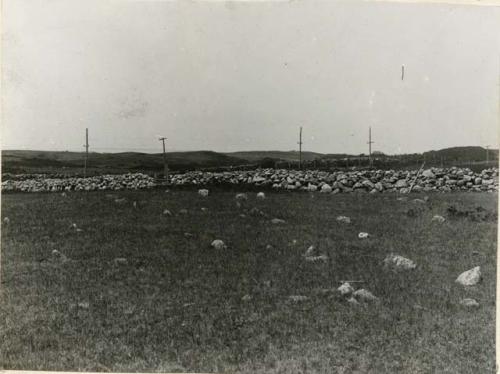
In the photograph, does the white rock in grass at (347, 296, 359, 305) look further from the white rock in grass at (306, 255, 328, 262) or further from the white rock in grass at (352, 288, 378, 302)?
the white rock in grass at (306, 255, 328, 262)

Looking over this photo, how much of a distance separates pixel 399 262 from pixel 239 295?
391cm

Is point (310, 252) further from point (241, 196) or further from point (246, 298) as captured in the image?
point (241, 196)

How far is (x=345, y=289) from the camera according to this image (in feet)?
32.2

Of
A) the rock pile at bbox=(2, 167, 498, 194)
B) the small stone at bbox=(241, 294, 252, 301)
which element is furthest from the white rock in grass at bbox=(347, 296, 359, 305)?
→ the rock pile at bbox=(2, 167, 498, 194)

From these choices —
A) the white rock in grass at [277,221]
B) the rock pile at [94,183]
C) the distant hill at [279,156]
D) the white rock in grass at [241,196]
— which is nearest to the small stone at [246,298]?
the white rock in grass at [277,221]

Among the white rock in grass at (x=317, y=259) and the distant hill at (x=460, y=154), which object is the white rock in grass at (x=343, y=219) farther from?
the distant hill at (x=460, y=154)

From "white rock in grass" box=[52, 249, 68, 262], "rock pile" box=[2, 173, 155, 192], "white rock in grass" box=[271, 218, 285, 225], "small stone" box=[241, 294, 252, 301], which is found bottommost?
"small stone" box=[241, 294, 252, 301]

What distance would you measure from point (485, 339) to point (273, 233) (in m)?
5.63

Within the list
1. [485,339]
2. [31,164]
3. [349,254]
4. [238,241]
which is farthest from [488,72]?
[31,164]

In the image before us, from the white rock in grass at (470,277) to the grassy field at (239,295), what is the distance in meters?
0.18

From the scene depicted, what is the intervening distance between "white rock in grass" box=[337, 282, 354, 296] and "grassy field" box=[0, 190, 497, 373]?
0.23 m

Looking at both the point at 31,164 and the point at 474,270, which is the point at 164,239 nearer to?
the point at 474,270

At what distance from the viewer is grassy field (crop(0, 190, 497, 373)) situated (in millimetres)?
8539

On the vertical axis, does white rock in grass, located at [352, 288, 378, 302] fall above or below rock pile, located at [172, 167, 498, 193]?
below
